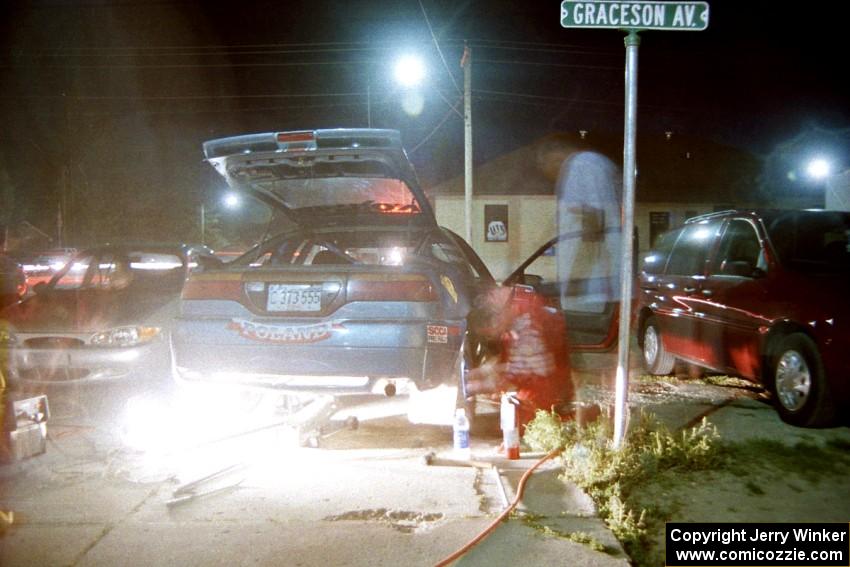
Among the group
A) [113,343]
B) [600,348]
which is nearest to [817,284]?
[600,348]

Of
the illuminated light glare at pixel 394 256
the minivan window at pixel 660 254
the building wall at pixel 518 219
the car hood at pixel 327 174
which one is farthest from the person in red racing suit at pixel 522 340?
the building wall at pixel 518 219

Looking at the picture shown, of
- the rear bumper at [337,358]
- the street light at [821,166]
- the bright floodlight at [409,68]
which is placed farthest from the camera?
the street light at [821,166]

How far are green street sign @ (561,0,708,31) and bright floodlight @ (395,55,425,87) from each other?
11522mm

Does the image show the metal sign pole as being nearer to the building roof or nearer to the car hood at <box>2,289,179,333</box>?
the car hood at <box>2,289,179,333</box>

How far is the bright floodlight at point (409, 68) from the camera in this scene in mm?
14848

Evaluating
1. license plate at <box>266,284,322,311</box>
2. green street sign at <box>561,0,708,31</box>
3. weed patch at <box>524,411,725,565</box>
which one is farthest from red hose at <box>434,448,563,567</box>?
green street sign at <box>561,0,708,31</box>

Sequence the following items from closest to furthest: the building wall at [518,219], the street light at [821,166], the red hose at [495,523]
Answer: the red hose at [495,523], the street light at [821,166], the building wall at [518,219]

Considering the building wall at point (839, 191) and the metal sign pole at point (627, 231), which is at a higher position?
the building wall at point (839, 191)

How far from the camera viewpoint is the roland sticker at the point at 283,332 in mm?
3822

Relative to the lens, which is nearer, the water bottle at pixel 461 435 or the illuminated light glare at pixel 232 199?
the water bottle at pixel 461 435

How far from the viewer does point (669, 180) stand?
977 inches

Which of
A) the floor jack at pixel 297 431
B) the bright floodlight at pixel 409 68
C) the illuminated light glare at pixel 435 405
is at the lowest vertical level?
the floor jack at pixel 297 431

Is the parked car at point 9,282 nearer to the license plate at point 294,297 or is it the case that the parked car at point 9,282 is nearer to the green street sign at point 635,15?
the license plate at point 294,297
